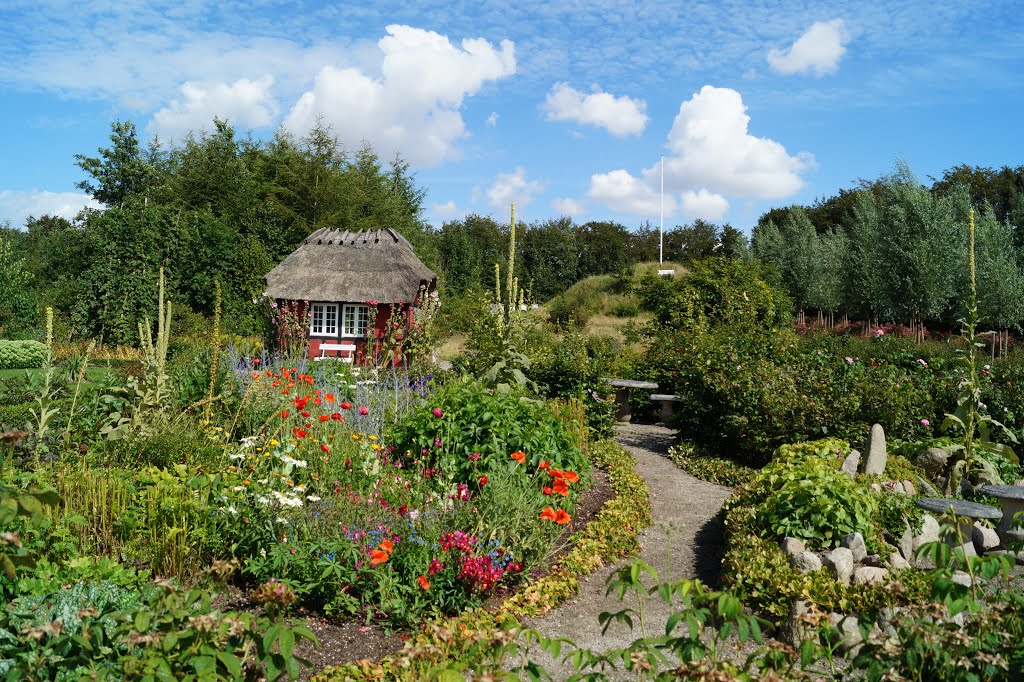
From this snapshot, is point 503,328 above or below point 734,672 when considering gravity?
above

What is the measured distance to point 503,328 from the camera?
27.1 feet

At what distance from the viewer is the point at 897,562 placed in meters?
4.89

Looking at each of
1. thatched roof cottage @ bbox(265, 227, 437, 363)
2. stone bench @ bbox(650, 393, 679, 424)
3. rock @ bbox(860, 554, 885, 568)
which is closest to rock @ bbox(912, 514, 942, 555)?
rock @ bbox(860, 554, 885, 568)

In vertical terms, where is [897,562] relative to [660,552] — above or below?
above

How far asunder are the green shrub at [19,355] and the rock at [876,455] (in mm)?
15478

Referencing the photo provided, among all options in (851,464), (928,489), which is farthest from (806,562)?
(851,464)

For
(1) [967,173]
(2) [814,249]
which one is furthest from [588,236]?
(1) [967,173]

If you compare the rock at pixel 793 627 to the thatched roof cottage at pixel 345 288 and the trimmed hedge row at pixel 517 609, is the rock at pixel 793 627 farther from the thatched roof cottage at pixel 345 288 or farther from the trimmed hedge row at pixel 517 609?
the thatched roof cottage at pixel 345 288

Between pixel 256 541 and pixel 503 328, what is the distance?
4.13 m

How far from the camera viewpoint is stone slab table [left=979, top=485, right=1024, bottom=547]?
5554 mm

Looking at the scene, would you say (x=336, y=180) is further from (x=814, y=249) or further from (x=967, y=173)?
(x=967, y=173)

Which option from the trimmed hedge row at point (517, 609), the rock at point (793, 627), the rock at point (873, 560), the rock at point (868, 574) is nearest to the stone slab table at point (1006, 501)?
the rock at point (873, 560)

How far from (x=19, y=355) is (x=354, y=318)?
7003 mm

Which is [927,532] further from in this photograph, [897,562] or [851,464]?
[851,464]
